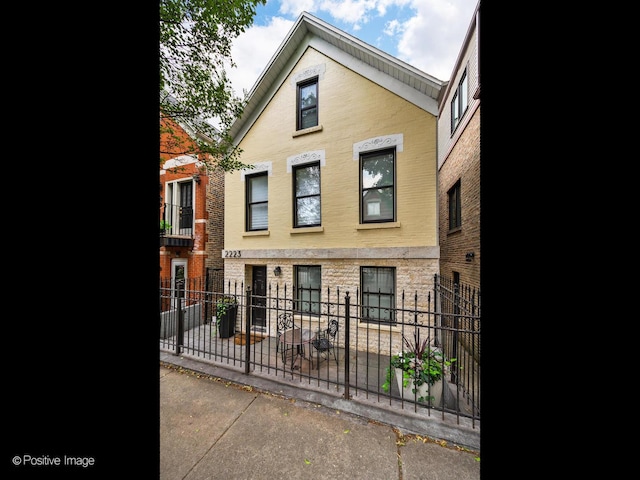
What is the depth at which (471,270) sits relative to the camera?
6.60m

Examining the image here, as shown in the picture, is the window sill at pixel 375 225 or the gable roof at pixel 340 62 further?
the window sill at pixel 375 225

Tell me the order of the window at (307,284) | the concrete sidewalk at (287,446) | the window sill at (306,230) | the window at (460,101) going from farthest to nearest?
the window at (460,101), the window at (307,284), the window sill at (306,230), the concrete sidewalk at (287,446)

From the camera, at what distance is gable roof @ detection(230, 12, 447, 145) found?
19.6 feet

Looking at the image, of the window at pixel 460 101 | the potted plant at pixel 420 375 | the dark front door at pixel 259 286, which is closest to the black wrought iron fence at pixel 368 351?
the potted plant at pixel 420 375

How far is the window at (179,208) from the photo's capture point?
31.0 ft

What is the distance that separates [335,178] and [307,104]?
8.97 feet

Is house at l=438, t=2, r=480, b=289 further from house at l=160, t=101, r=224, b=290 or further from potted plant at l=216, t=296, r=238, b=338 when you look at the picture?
house at l=160, t=101, r=224, b=290

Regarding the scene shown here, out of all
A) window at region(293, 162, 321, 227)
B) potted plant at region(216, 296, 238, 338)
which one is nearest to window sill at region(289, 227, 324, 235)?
window at region(293, 162, 321, 227)

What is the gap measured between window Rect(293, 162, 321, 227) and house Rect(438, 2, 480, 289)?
3739 mm

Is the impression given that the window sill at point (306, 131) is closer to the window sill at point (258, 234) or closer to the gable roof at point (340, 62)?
the gable roof at point (340, 62)

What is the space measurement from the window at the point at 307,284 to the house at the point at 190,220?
398 cm
